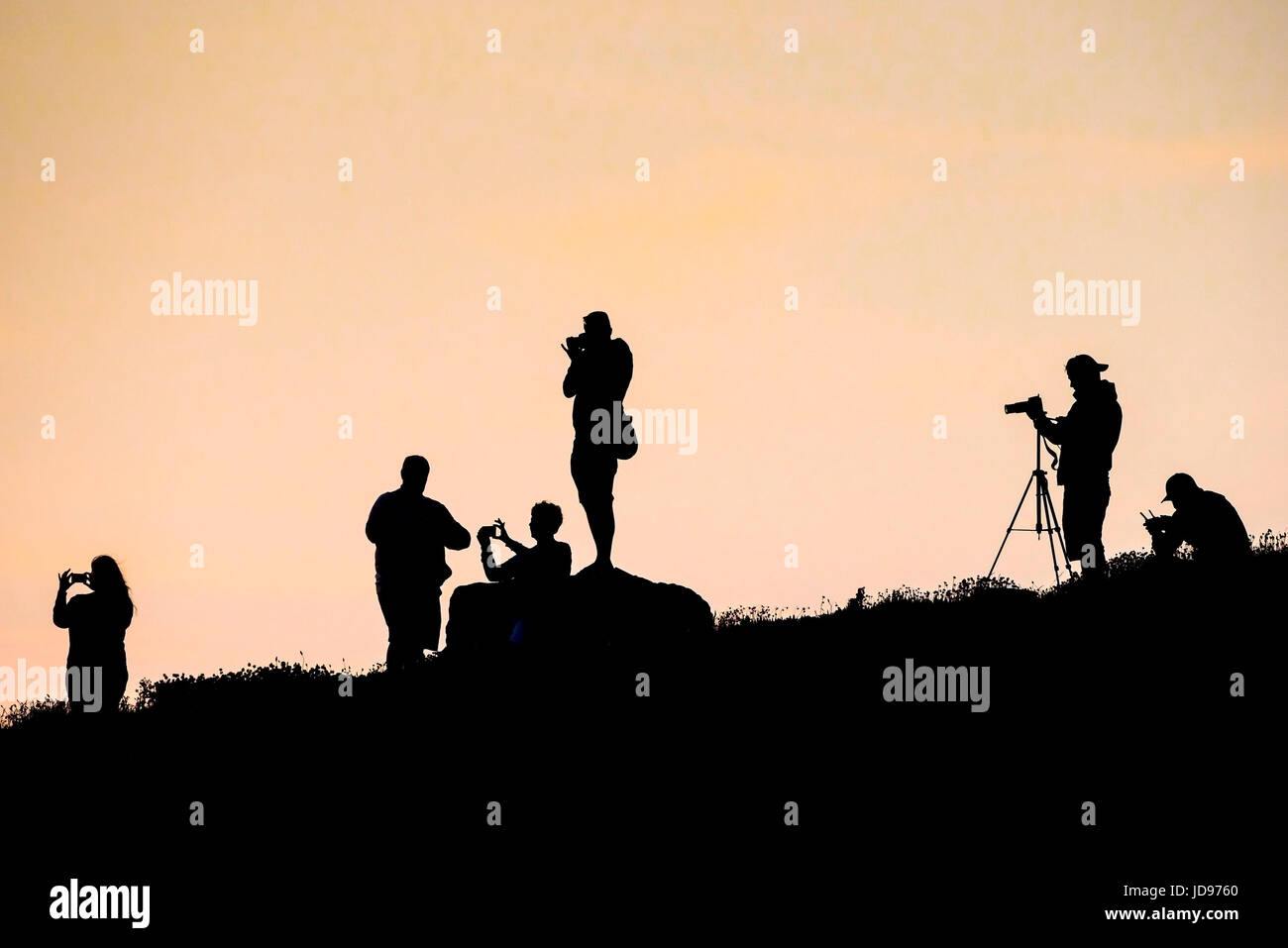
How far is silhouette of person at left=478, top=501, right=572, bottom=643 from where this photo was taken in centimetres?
1554

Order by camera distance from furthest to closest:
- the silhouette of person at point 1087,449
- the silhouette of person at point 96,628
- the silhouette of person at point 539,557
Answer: the silhouette of person at point 1087,449 < the silhouette of person at point 96,628 < the silhouette of person at point 539,557

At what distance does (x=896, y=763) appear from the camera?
48.2 feet

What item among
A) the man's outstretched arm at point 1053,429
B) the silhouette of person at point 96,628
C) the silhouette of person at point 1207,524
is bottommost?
the silhouette of person at point 96,628

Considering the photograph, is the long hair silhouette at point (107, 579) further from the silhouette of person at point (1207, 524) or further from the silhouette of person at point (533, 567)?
the silhouette of person at point (1207, 524)

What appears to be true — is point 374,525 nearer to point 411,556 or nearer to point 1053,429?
point 411,556

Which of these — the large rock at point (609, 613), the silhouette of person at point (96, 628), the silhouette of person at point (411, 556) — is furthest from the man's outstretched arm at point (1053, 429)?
the silhouette of person at point (96, 628)

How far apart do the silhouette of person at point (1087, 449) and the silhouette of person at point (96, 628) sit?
10.3m

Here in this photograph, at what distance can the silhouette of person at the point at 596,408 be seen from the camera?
17297mm

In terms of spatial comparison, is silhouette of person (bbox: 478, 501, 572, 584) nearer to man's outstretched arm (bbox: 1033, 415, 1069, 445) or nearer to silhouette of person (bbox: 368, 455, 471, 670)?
silhouette of person (bbox: 368, 455, 471, 670)

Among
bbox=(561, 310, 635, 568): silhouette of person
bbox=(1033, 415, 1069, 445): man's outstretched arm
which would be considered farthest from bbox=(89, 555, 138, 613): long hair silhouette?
bbox=(1033, 415, 1069, 445): man's outstretched arm

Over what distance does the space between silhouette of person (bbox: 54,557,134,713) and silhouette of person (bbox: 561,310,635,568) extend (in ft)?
16.0
